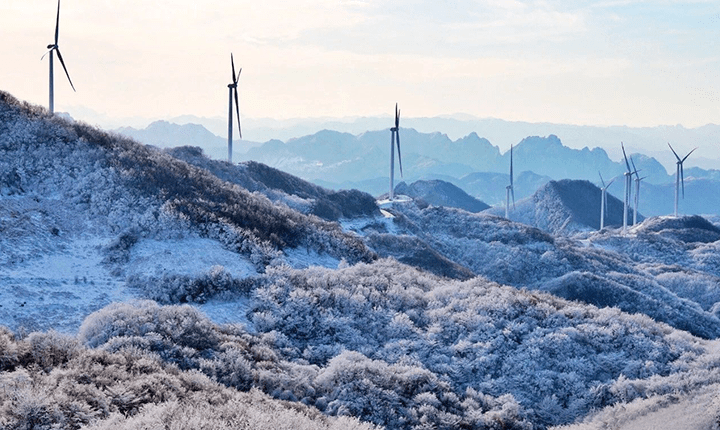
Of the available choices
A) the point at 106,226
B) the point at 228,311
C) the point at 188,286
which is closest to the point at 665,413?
the point at 228,311

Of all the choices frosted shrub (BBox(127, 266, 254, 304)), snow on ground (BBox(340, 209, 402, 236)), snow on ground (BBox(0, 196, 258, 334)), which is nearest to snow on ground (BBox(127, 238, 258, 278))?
snow on ground (BBox(0, 196, 258, 334))


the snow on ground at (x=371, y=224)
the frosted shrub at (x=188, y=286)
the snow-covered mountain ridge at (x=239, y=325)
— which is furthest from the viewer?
the snow on ground at (x=371, y=224)

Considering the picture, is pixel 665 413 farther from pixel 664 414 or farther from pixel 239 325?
pixel 239 325

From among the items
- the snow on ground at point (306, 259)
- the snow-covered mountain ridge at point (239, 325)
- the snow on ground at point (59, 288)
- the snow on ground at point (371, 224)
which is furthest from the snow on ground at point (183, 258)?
the snow on ground at point (371, 224)

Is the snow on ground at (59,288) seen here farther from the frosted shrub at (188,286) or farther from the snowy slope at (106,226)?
the frosted shrub at (188,286)

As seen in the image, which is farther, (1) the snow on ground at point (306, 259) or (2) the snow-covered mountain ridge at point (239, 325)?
(1) the snow on ground at point (306, 259)

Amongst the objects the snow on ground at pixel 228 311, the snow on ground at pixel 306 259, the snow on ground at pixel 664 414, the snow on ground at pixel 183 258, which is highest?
the snow on ground at pixel 183 258

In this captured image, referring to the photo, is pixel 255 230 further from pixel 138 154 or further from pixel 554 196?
pixel 554 196

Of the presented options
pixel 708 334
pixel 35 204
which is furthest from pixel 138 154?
Answer: pixel 708 334

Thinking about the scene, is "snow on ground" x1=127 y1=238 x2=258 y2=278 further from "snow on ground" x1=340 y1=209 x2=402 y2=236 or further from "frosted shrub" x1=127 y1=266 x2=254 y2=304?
"snow on ground" x1=340 y1=209 x2=402 y2=236
